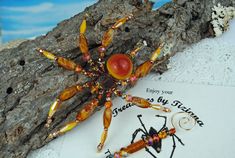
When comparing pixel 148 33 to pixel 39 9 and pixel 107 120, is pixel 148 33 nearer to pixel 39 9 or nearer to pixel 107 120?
pixel 107 120

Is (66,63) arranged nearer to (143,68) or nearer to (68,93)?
(68,93)

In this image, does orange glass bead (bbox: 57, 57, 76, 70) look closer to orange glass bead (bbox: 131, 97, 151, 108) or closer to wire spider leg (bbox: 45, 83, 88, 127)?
wire spider leg (bbox: 45, 83, 88, 127)

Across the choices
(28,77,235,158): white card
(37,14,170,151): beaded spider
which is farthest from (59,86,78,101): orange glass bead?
(28,77,235,158): white card

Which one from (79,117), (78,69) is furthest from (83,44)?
(79,117)

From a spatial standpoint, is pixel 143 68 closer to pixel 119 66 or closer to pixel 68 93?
pixel 119 66

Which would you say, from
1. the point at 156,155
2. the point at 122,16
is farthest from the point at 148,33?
the point at 156,155

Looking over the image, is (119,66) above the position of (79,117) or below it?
above
